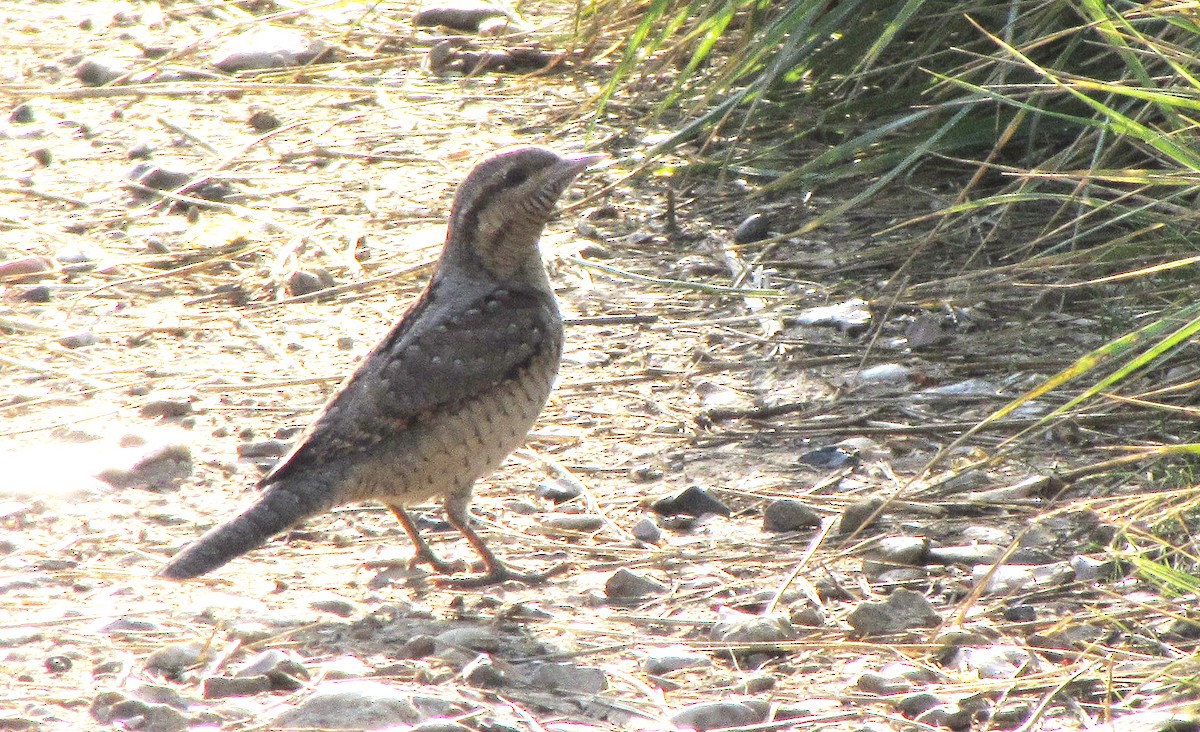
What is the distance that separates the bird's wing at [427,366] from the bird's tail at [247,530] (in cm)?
11

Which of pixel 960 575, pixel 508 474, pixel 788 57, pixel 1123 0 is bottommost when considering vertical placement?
pixel 508 474

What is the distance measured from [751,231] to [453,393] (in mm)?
2189

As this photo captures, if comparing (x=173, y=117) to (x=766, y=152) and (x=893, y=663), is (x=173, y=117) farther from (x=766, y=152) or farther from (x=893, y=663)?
(x=893, y=663)

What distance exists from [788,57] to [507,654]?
2620 millimetres

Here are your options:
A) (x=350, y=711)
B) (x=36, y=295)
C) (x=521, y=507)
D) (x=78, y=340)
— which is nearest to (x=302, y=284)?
(x=78, y=340)

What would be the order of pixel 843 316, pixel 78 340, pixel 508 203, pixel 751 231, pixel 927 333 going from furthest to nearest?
pixel 751 231 < pixel 78 340 < pixel 843 316 < pixel 927 333 < pixel 508 203

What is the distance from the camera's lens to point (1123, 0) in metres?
4.55

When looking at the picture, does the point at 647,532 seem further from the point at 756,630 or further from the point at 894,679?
the point at 894,679

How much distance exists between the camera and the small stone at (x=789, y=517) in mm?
4090

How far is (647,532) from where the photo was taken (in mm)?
4125

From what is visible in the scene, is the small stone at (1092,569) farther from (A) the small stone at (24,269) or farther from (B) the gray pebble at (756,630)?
(A) the small stone at (24,269)

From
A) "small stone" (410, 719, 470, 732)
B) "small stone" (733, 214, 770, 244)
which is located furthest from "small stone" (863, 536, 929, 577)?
"small stone" (733, 214, 770, 244)

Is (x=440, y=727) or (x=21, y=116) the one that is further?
(x=21, y=116)

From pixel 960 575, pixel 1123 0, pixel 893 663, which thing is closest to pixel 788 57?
pixel 1123 0
